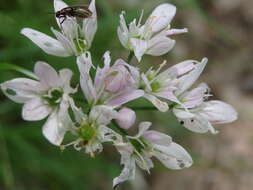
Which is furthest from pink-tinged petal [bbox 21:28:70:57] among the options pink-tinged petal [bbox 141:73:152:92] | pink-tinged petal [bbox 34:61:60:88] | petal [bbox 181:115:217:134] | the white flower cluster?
petal [bbox 181:115:217:134]

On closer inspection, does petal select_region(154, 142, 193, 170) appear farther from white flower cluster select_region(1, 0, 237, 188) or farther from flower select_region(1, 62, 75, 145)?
flower select_region(1, 62, 75, 145)

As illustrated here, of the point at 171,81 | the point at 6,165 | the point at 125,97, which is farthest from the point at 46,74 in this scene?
the point at 6,165

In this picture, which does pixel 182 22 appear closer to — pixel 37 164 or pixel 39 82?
pixel 37 164

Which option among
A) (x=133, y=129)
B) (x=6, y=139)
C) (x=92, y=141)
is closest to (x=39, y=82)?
(x=92, y=141)

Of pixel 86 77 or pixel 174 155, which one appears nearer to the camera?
pixel 86 77

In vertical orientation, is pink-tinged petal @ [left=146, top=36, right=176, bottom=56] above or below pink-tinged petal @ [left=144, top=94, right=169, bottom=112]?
above

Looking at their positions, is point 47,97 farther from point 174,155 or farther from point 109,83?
point 174,155
